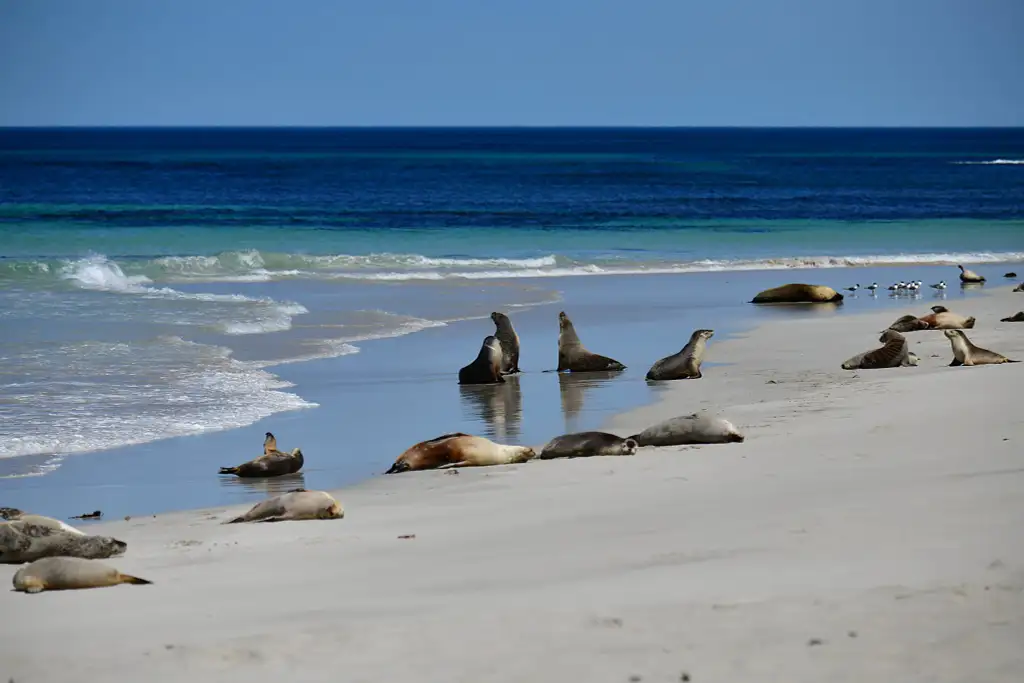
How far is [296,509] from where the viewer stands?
653 centimetres

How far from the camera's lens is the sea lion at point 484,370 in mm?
11531

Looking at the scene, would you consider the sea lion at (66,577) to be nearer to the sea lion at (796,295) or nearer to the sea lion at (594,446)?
the sea lion at (594,446)

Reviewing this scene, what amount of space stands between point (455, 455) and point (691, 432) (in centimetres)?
142

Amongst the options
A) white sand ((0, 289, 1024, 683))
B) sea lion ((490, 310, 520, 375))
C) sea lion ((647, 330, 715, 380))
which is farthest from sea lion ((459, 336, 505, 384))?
white sand ((0, 289, 1024, 683))

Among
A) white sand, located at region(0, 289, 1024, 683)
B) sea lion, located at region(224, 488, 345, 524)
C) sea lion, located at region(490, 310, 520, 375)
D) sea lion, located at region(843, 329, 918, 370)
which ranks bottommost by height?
white sand, located at region(0, 289, 1024, 683)

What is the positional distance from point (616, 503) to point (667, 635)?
2232 mm

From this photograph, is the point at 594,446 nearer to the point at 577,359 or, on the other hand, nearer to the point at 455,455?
the point at 455,455

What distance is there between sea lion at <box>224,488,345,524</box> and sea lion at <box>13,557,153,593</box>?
4.06ft

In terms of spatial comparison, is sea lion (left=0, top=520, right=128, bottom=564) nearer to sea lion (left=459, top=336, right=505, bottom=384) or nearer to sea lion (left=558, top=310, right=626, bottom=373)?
sea lion (left=459, top=336, right=505, bottom=384)

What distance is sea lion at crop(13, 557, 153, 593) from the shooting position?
5.27m

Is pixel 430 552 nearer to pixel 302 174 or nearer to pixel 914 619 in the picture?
pixel 914 619

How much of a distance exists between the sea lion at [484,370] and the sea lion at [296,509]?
4.97m

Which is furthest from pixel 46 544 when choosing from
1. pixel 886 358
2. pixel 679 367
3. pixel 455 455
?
pixel 886 358

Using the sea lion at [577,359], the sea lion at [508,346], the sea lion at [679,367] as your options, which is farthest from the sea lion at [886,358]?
the sea lion at [508,346]
